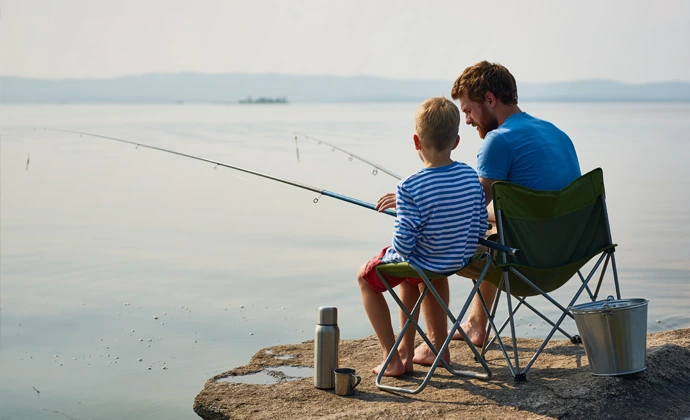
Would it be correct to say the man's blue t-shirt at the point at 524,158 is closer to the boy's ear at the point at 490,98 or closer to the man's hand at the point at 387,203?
the boy's ear at the point at 490,98

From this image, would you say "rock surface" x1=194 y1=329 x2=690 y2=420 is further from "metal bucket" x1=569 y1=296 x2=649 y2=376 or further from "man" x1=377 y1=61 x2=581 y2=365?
"man" x1=377 y1=61 x2=581 y2=365

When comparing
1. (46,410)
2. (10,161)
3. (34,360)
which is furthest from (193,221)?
(10,161)

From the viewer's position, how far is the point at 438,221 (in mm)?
3314

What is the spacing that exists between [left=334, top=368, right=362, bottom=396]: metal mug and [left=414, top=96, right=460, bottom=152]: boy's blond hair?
883 mm

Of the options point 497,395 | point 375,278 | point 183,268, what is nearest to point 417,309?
point 375,278

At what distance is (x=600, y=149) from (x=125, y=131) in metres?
10.9

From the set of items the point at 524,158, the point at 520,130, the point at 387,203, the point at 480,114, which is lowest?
the point at 387,203

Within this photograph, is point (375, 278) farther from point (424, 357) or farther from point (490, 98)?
point (490, 98)

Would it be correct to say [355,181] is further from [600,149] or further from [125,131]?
[125,131]

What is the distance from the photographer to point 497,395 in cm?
333

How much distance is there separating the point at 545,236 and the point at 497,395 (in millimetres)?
617

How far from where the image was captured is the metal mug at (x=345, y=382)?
346 centimetres

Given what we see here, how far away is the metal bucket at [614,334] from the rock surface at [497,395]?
63mm

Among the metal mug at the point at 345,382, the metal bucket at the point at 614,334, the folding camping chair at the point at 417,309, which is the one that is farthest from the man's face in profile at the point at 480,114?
the metal mug at the point at 345,382
